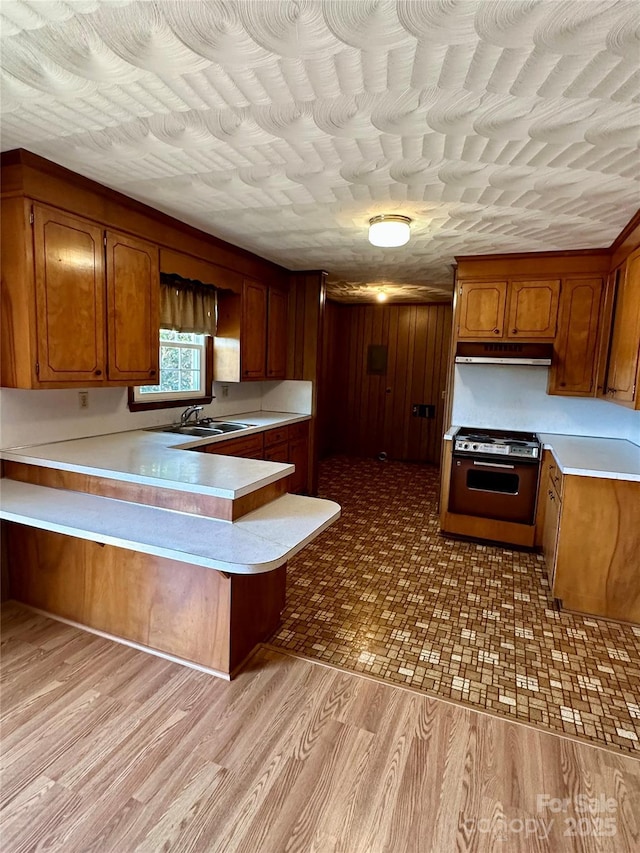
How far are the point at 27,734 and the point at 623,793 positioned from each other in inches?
86.6

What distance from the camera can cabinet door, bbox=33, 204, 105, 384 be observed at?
2.28 metres

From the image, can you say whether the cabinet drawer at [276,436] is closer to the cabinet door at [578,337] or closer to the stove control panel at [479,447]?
the stove control panel at [479,447]

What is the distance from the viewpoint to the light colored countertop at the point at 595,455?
103 inches

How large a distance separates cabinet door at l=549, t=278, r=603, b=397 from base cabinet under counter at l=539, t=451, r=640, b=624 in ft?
3.83

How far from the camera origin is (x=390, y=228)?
2826mm

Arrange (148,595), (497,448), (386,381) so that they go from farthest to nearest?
(386,381) < (497,448) < (148,595)

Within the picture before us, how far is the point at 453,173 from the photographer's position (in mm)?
2209

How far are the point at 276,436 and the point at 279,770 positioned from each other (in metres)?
2.87

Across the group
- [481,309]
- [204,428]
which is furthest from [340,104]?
[204,428]

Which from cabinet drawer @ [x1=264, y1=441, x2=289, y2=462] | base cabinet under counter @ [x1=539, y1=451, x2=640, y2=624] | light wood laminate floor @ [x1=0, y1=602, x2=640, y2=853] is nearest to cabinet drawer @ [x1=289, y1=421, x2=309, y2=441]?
cabinet drawer @ [x1=264, y1=441, x2=289, y2=462]

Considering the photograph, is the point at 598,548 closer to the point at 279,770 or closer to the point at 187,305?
the point at 279,770

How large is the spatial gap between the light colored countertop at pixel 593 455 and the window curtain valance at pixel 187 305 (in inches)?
88.0

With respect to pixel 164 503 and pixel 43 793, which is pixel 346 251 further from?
pixel 43 793

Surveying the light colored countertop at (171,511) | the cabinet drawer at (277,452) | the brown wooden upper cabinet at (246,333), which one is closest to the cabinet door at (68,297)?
the light colored countertop at (171,511)
